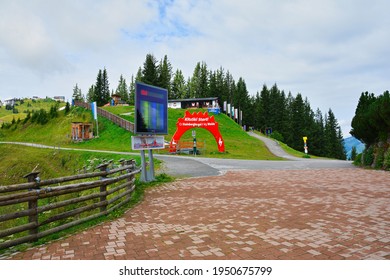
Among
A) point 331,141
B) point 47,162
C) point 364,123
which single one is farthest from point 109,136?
point 331,141

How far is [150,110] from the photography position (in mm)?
11703

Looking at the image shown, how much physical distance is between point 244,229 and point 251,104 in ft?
280

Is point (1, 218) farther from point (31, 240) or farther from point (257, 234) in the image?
point (257, 234)

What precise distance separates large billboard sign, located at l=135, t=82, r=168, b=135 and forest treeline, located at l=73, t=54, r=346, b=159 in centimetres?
5432

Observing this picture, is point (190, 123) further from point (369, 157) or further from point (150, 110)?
point (150, 110)

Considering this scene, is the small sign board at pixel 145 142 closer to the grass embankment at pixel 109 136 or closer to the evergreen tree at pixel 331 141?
the grass embankment at pixel 109 136

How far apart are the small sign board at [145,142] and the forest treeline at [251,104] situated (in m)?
54.5

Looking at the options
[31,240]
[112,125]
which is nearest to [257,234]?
[31,240]

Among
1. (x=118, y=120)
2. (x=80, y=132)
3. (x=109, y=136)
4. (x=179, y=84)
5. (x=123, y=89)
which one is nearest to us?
(x=109, y=136)

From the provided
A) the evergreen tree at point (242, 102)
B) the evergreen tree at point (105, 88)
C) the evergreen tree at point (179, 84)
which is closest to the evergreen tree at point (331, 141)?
the evergreen tree at point (242, 102)

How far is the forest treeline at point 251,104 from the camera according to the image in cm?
7094

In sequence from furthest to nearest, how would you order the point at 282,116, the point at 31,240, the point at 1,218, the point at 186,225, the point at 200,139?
the point at 282,116, the point at 200,139, the point at 186,225, the point at 31,240, the point at 1,218
